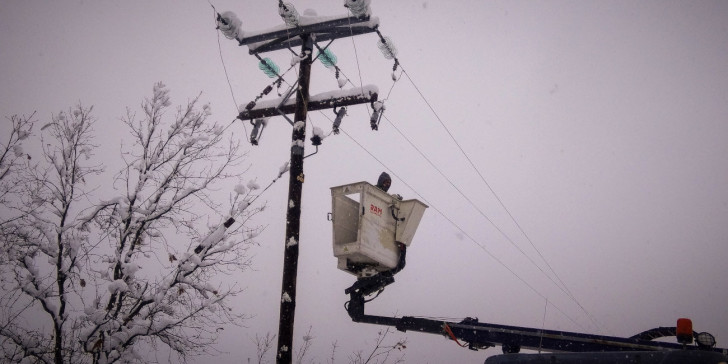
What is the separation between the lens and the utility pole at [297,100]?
498 cm

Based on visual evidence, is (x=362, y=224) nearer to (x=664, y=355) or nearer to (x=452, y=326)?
(x=452, y=326)

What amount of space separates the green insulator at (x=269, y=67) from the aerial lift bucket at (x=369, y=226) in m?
3.19

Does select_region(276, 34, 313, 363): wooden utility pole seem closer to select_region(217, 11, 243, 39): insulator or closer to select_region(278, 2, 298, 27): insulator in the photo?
select_region(278, 2, 298, 27): insulator

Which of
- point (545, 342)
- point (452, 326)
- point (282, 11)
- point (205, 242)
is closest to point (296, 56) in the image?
point (282, 11)

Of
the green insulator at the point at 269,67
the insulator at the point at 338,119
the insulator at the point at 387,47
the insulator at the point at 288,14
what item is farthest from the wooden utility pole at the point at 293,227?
the insulator at the point at 387,47

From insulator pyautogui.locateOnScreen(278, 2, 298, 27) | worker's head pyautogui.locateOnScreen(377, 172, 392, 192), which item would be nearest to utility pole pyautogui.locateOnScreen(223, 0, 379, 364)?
insulator pyautogui.locateOnScreen(278, 2, 298, 27)

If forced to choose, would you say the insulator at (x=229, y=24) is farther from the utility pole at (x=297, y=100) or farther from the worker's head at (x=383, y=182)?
the worker's head at (x=383, y=182)

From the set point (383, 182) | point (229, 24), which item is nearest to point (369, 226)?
Result: point (383, 182)

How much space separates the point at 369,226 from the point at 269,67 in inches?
159

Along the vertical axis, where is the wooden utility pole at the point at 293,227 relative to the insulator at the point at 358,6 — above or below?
below

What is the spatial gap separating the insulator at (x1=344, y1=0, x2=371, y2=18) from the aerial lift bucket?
288 centimetres

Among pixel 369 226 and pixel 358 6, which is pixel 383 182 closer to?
pixel 369 226

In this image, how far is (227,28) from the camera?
6723 millimetres

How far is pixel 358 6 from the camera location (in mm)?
6332
